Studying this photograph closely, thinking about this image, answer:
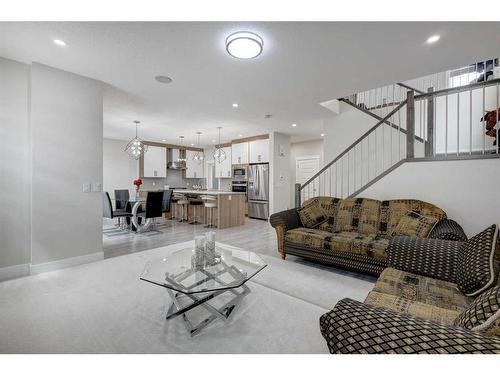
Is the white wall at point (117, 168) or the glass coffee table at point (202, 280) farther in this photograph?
the white wall at point (117, 168)

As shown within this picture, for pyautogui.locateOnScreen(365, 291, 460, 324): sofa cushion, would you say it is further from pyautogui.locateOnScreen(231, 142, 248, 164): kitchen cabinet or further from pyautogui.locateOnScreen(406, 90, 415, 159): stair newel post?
pyautogui.locateOnScreen(231, 142, 248, 164): kitchen cabinet

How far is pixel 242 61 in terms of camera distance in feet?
9.01

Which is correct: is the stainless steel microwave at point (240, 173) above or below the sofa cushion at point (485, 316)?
above

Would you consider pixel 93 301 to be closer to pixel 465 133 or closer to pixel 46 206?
pixel 46 206

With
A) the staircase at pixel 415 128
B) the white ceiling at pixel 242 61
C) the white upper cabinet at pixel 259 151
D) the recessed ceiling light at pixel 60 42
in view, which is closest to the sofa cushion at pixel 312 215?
the staircase at pixel 415 128

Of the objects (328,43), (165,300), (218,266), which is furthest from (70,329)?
(328,43)

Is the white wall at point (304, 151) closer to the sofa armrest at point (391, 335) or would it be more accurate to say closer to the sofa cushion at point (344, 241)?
the sofa cushion at point (344, 241)

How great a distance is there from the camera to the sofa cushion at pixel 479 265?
55.4 inches

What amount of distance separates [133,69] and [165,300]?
279 cm

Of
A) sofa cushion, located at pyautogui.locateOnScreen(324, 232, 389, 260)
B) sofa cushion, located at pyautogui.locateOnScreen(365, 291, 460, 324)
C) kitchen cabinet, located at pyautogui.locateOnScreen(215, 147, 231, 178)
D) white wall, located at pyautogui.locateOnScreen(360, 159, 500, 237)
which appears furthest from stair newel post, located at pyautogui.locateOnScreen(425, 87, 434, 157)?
kitchen cabinet, located at pyautogui.locateOnScreen(215, 147, 231, 178)

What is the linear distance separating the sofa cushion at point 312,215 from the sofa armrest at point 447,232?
4.62 feet

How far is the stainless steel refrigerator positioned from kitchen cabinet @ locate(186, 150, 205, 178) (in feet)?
10.5

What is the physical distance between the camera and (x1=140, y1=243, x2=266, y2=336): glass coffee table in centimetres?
174
